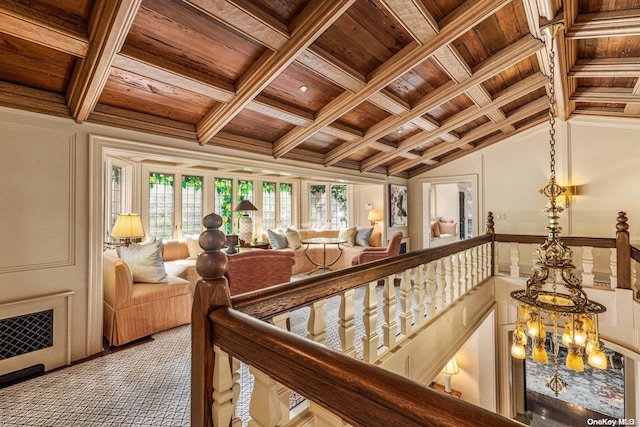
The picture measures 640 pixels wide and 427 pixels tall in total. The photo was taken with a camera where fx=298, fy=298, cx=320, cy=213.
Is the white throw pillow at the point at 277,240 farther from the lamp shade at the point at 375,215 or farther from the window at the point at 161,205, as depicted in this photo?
the lamp shade at the point at 375,215

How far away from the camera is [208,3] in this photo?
1.90m

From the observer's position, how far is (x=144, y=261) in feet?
11.1

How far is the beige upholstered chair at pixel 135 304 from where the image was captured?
2.94 m

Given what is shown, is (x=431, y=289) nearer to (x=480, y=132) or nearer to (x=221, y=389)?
(x=221, y=389)

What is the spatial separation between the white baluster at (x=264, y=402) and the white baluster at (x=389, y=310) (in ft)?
3.79

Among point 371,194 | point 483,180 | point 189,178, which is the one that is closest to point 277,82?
point 189,178

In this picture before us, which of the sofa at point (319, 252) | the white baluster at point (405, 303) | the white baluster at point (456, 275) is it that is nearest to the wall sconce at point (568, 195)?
the sofa at point (319, 252)

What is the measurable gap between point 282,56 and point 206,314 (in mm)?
2183

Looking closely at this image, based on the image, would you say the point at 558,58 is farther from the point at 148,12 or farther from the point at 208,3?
the point at 148,12

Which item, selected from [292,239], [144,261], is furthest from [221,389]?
[292,239]

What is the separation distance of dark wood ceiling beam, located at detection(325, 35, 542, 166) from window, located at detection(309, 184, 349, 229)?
9.35 ft

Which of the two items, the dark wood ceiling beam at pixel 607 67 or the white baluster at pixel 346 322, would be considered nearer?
the white baluster at pixel 346 322

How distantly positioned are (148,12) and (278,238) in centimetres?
467

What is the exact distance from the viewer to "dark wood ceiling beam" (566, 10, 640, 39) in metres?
2.51
